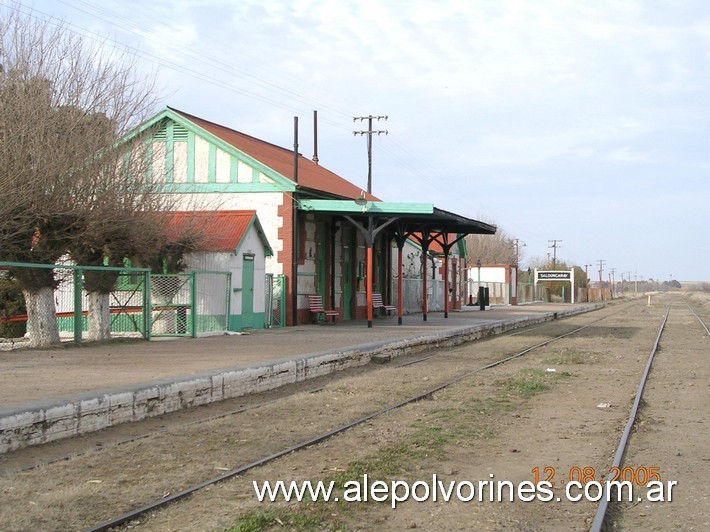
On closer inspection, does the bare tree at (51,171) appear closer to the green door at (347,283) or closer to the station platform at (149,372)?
the station platform at (149,372)

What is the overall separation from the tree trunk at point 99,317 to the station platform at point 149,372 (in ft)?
2.73

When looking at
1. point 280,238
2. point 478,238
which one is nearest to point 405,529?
point 280,238

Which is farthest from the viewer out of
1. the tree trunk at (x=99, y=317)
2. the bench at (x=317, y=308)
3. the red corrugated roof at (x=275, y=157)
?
the bench at (x=317, y=308)

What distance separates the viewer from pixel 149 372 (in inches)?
481

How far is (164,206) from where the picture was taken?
19969mm

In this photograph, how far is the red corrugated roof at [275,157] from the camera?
87.0 ft

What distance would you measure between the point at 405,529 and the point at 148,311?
13920 mm

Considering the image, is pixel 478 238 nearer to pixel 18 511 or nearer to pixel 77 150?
pixel 77 150

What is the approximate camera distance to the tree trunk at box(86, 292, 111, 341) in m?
18.3

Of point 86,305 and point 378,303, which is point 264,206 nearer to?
point 86,305

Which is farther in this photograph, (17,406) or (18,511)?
(17,406)

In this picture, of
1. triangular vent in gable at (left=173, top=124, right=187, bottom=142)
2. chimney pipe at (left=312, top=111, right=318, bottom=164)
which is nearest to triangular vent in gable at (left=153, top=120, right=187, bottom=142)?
triangular vent in gable at (left=173, top=124, right=187, bottom=142)

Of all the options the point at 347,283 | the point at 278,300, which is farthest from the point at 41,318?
the point at 347,283

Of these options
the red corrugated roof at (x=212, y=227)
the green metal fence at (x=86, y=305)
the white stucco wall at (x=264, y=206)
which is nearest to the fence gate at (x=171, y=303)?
the green metal fence at (x=86, y=305)
